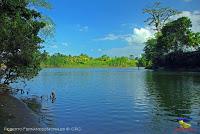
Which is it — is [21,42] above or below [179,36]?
below

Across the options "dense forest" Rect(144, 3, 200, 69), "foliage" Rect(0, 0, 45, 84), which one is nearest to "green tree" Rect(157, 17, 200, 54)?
"dense forest" Rect(144, 3, 200, 69)

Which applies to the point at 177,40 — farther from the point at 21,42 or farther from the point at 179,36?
the point at 21,42

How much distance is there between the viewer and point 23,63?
39844 mm

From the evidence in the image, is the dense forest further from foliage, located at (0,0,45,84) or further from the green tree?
foliage, located at (0,0,45,84)

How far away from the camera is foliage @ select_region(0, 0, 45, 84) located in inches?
1314

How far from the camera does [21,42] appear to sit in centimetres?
3616

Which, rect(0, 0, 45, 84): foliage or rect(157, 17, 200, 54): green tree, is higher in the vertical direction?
rect(157, 17, 200, 54): green tree

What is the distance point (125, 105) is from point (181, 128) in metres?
14.2

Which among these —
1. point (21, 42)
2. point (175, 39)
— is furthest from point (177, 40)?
point (21, 42)

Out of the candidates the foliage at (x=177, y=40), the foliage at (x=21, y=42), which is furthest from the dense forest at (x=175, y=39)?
the foliage at (x=21, y=42)

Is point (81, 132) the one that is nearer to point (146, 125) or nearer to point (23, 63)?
point (146, 125)

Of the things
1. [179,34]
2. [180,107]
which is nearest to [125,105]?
[180,107]

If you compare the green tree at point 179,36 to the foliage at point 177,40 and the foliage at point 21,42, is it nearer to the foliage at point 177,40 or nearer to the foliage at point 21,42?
the foliage at point 177,40

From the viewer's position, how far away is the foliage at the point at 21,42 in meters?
33.4
